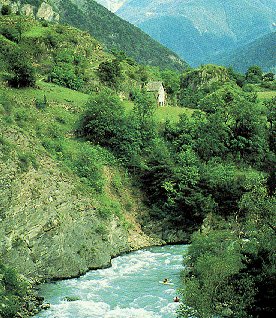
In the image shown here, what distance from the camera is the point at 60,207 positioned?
163ft

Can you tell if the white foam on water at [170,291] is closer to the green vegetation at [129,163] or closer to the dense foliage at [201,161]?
the green vegetation at [129,163]

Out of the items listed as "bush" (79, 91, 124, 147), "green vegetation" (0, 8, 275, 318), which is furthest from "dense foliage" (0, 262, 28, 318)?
"bush" (79, 91, 124, 147)

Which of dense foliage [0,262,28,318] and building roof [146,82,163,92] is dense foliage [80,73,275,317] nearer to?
building roof [146,82,163,92]

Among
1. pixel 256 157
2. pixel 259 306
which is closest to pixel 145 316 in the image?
pixel 259 306

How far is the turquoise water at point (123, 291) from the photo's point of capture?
125ft

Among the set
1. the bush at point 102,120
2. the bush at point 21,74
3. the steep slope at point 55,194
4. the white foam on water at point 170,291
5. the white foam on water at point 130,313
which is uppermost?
the bush at point 21,74

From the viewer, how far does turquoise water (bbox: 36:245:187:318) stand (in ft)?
125

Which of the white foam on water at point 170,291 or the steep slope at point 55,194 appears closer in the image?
the white foam on water at point 170,291

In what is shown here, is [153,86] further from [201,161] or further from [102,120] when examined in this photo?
[201,161]

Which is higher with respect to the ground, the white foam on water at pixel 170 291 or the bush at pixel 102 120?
the bush at pixel 102 120

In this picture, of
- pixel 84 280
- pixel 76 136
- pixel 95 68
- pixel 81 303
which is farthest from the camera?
pixel 95 68

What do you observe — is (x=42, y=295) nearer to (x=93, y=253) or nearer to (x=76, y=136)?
(x=93, y=253)

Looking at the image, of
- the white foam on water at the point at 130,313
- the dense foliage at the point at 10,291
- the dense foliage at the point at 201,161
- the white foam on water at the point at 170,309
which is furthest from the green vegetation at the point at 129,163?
the white foam on water at the point at 130,313

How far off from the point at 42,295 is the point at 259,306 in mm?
17245
